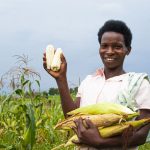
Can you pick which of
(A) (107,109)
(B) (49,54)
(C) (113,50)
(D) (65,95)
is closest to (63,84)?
(D) (65,95)

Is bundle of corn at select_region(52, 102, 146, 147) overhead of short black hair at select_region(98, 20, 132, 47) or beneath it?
beneath

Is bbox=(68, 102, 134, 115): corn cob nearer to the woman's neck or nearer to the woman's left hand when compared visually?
the woman's left hand

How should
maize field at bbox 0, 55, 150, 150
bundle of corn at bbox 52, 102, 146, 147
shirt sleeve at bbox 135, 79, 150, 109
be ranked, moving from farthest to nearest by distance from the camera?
maize field at bbox 0, 55, 150, 150
shirt sleeve at bbox 135, 79, 150, 109
bundle of corn at bbox 52, 102, 146, 147

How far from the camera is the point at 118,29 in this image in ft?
9.06

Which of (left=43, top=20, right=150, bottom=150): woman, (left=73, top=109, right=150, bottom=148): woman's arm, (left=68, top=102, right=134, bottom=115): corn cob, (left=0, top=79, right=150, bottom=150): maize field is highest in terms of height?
(left=43, top=20, right=150, bottom=150): woman

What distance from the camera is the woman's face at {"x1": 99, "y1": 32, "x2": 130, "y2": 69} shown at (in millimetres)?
2691

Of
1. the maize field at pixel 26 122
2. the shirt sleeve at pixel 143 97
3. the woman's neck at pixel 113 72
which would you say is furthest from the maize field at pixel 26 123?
the shirt sleeve at pixel 143 97

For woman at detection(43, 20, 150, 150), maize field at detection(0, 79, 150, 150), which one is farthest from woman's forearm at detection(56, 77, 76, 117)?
maize field at detection(0, 79, 150, 150)

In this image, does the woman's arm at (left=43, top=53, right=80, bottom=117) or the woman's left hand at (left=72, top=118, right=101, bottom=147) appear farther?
the woman's arm at (left=43, top=53, right=80, bottom=117)

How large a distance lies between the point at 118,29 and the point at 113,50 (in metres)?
0.15

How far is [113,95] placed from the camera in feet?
8.68

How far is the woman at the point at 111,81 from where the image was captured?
102 inches

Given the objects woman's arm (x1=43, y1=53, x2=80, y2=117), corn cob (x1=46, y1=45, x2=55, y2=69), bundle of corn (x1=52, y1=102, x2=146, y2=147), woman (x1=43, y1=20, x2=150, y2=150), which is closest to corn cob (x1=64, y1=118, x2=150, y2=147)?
bundle of corn (x1=52, y1=102, x2=146, y2=147)

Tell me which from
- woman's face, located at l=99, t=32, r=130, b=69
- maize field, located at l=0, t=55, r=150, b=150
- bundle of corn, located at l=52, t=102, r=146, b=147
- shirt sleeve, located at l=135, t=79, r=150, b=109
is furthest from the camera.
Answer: maize field, located at l=0, t=55, r=150, b=150
